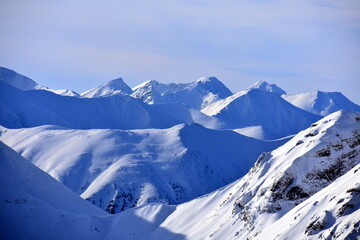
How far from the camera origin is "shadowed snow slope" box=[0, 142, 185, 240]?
71625mm

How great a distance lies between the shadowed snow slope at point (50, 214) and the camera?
71.6 metres

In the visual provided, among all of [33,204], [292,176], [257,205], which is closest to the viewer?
[292,176]

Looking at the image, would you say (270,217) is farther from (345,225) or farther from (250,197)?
(345,225)

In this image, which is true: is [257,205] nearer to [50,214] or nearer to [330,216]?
[330,216]

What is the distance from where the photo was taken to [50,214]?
247 ft

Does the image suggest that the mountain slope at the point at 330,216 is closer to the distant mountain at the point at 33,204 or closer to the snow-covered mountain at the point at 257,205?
the snow-covered mountain at the point at 257,205

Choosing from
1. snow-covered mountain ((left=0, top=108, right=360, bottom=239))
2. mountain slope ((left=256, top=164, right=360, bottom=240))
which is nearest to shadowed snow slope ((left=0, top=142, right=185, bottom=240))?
Answer: snow-covered mountain ((left=0, top=108, right=360, bottom=239))

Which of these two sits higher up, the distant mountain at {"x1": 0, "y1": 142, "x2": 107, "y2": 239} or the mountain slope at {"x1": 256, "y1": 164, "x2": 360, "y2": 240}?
the mountain slope at {"x1": 256, "y1": 164, "x2": 360, "y2": 240}

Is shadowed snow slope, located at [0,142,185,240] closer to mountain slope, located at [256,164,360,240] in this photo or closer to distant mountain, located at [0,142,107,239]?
distant mountain, located at [0,142,107,239]

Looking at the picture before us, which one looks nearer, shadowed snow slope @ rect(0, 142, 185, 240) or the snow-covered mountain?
the snow-covered mountain

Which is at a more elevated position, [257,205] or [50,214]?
[257,205]

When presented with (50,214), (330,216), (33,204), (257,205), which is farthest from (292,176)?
(33,204)

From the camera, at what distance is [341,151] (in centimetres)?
5478

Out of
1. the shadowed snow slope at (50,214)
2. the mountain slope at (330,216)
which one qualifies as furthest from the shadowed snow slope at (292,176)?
the shadowed snow slope at (50,214)
